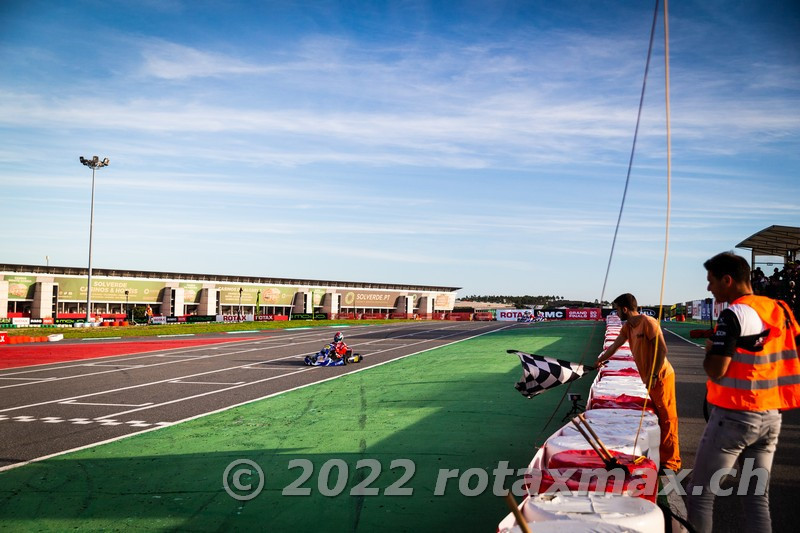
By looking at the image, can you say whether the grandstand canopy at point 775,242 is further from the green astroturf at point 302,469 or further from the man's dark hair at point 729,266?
the man's dark hair at point 729,266

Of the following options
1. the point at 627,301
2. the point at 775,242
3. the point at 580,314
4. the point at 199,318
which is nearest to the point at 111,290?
the point at 199,318

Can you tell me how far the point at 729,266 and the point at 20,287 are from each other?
77.6 m

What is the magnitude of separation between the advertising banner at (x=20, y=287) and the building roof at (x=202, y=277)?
1785 millimetres

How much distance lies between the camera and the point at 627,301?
7340 mm

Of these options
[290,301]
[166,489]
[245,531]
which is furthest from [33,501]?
[290,301]

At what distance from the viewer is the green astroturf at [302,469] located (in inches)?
218

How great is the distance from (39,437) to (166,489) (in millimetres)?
4278

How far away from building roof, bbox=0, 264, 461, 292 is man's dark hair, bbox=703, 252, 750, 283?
79.2 metres

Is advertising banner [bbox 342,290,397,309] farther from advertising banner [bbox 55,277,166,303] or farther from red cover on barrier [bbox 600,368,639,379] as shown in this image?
red cover on barrier [bbox 600,368,639,379]

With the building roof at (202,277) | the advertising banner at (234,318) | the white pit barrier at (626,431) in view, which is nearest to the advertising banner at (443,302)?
the building roof at (202,277)

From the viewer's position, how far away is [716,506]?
570cm

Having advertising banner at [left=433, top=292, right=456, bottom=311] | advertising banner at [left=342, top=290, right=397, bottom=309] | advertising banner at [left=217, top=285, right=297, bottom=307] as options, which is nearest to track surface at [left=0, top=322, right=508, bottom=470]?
advertising banner at [left=217, top=285, right=297, bottom=307]

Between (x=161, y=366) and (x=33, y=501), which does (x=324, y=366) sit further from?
(x=33, y=501)

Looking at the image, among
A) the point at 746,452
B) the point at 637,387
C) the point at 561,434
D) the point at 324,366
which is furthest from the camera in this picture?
the point at 324,366
